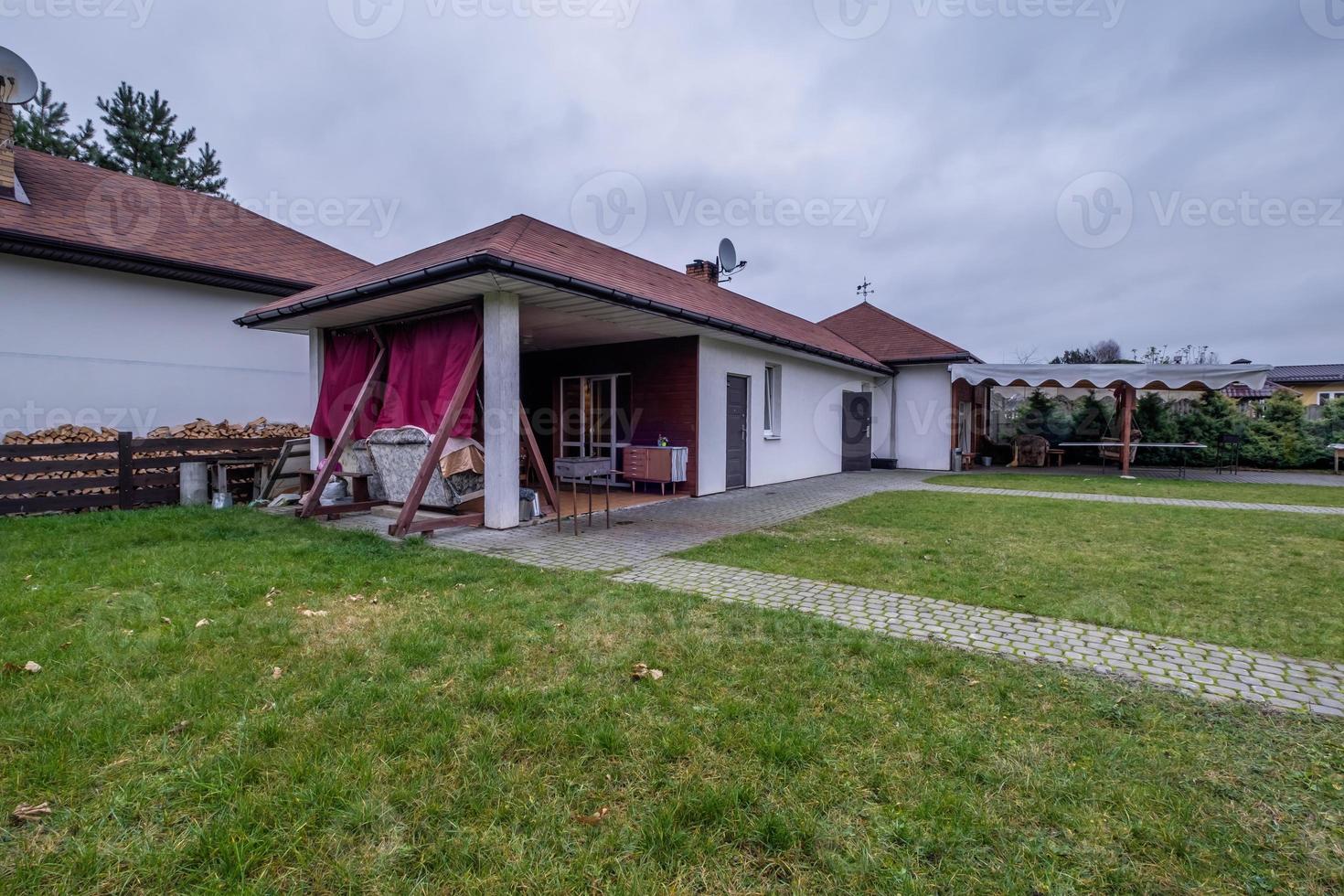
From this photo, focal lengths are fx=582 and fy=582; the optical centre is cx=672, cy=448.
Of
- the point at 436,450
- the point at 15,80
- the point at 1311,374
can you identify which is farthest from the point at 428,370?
the point at 1311,374

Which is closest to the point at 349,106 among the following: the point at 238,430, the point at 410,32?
the point at 410,32

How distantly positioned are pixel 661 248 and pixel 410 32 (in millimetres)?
16767

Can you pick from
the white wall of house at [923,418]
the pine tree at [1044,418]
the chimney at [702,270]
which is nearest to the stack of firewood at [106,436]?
the chimney at [702,270]

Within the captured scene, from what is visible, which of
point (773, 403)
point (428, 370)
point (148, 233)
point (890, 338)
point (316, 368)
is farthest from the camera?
point (890, 338)

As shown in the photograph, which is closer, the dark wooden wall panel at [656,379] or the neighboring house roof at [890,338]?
the dark wooden wall panel at [656,379]

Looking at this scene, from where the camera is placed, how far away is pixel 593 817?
79.1 inches

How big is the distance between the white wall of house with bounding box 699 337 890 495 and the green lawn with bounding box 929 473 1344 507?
3.09 m

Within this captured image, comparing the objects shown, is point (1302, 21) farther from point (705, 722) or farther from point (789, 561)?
point (705, 722)

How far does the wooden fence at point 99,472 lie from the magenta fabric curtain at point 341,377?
1350 mm

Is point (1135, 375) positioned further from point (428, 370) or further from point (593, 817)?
point (593, 817)

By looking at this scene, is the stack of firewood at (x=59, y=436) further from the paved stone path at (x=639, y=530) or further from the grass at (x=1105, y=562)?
the grass at (x=1105, y=562)

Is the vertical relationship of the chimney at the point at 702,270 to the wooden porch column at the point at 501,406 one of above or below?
above

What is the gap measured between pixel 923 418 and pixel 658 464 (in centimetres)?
1102

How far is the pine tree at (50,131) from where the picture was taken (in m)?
20.0
